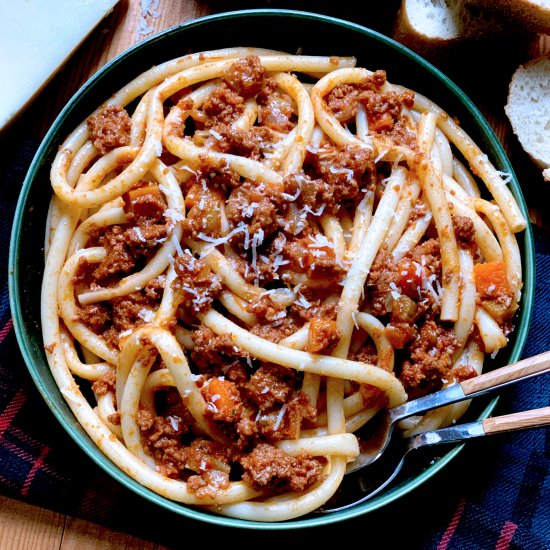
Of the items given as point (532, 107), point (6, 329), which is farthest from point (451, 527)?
point (6, 329)

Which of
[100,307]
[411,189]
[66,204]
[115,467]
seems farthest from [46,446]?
[411,189]

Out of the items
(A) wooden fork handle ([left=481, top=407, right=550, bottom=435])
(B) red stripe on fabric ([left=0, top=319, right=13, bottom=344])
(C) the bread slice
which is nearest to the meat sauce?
(A) wooden fork handle ([left=481, top=407, right=550, bottom=435])

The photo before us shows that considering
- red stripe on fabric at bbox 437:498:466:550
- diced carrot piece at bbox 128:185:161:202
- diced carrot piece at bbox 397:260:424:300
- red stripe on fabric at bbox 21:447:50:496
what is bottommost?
red stripe on fabric at bbox 21:447:50:496

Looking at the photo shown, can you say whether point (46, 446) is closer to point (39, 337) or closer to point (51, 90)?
point (39, 337)

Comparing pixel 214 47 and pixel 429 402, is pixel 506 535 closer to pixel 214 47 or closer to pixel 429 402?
pixel 429 402

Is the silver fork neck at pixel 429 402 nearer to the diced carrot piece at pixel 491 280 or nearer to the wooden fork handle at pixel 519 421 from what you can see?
the wooden fork handle at pixel 519 421

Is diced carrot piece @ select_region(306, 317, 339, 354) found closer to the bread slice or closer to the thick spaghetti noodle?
the thick spaghetti noodle

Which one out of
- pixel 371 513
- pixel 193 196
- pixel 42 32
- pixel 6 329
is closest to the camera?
pixel 193 196
